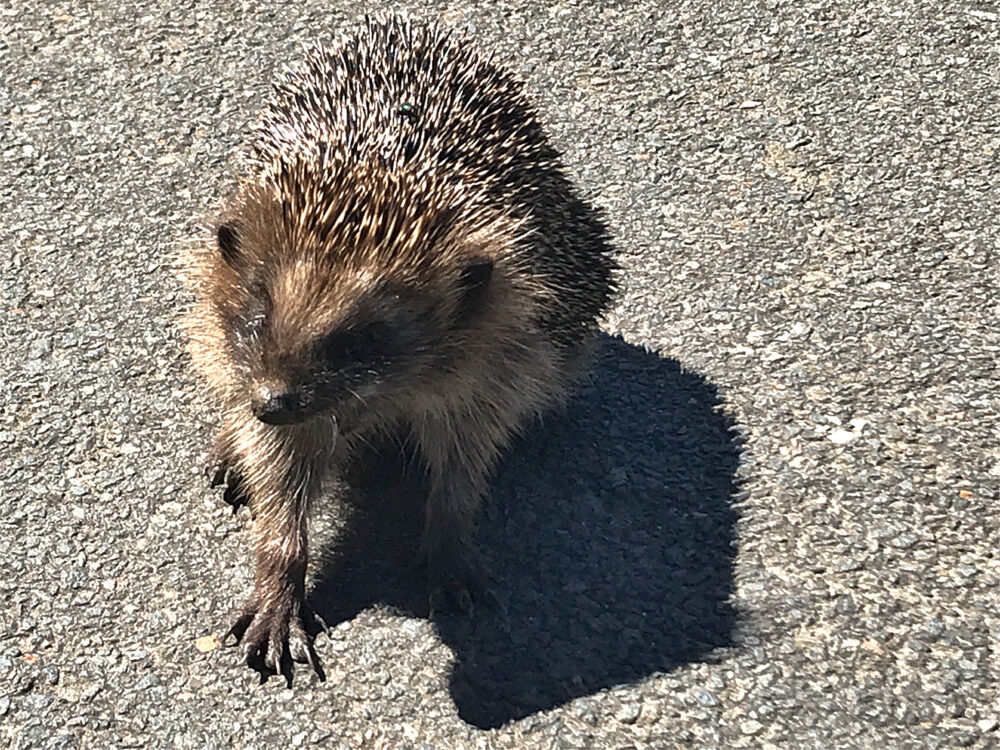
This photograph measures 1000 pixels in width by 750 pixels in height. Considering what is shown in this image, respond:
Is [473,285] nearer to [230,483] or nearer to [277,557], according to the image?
[277,557]

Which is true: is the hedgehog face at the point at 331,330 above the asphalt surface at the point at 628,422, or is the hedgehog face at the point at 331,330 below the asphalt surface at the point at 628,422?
above

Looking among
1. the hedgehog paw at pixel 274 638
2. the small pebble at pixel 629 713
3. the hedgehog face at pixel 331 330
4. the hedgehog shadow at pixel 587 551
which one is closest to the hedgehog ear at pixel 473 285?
the hedgehog face at pixel 331 330

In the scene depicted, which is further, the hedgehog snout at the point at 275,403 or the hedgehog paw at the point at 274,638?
the hedgehog paw at the point at 274,638

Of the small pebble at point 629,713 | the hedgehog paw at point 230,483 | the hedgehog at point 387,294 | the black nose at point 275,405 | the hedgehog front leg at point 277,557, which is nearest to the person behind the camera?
the black nose at point 275,405

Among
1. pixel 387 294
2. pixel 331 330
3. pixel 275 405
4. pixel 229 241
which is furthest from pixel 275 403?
pixel 229 241

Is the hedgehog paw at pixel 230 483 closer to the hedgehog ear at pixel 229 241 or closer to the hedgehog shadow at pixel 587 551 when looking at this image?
the hedgehog shadow at pixel 587 551

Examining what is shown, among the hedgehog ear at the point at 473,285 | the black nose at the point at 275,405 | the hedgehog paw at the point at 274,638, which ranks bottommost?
the hedgehog paw at the point at 274,638

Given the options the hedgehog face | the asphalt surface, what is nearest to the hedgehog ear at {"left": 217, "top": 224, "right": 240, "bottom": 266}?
the hedgehog face
